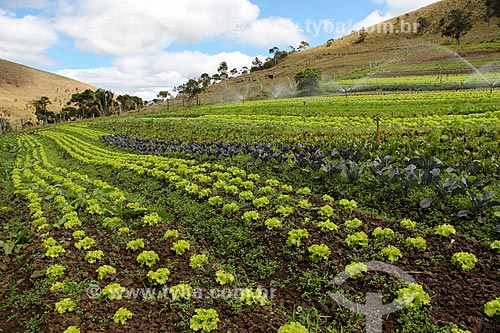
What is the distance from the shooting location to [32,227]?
8781mm

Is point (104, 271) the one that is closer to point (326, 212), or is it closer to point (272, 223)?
point (272, 223)

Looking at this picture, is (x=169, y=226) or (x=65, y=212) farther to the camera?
(x=65, y=212)

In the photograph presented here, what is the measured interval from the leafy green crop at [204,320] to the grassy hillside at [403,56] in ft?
156

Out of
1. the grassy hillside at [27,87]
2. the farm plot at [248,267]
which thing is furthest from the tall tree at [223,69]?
the farm plot at [248,267]

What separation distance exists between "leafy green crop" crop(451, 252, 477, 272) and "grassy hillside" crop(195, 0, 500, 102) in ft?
148

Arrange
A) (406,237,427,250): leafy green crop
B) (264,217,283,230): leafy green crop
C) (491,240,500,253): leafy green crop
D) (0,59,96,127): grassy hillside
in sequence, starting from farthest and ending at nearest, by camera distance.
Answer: (0,59,96,127): grassy hillside < (264,217,283,230): leafy green crop < (406,237,427,250): leafy green crop < (491,240,500,253): leafy green crop

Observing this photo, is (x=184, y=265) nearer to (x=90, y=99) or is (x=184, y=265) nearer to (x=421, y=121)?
(x=421, y=121)

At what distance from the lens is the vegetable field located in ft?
16.2

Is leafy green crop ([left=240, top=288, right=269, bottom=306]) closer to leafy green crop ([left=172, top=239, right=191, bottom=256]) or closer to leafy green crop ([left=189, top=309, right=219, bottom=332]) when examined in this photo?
leafy green crop ([left=189, top=309, right=219, bottom=332])

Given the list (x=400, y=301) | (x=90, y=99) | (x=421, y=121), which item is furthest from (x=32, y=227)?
(x=90, y=99)

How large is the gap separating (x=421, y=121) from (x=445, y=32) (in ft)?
198

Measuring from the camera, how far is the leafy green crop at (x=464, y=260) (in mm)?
5312

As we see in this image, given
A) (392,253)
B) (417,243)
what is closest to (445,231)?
(417,243)

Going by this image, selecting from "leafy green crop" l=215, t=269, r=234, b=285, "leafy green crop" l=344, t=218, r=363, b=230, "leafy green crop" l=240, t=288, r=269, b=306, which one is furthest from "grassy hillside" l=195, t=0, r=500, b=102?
"leafy green crop" l=240, t=288, r=269, b=306
